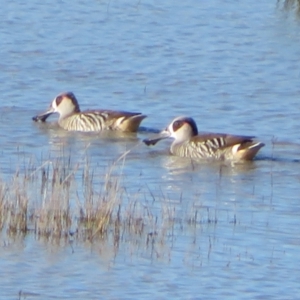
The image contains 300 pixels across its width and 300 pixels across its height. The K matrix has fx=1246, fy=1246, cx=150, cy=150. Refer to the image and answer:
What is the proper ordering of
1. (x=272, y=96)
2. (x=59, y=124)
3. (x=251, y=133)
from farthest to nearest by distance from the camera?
(x=272, y=96) < (x=59, y=124) < (x=251, y=133)

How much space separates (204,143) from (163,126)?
163 cm

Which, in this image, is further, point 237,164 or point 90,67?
point 90,67

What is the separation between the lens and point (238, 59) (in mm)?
19000

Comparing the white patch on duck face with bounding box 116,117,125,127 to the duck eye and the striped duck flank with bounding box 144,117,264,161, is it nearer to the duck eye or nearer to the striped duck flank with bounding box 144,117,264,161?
the striped duck flank with bounding box 144,117,264,161

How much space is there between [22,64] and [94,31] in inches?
121

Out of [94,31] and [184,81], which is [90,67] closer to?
[184,81]

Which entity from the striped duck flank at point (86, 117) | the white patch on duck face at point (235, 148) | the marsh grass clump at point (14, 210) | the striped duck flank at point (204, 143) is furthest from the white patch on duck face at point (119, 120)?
the marsh grass clump at point (14, 210)

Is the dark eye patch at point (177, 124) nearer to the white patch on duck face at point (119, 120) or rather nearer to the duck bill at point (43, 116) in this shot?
the white patch on duck face at point (119, 120)

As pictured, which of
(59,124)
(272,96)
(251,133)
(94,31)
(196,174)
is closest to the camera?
(196,174)

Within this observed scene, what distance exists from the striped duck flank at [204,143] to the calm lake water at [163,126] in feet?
0.62

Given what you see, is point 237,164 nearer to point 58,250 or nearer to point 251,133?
point 251,133

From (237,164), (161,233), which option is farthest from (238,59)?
(161,233)

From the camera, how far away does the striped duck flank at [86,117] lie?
14.6 meters

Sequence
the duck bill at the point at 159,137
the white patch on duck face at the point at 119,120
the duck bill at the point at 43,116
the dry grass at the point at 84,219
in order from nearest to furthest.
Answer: the dry grass at the point at 84,219 < the duck bill at the point at 159,137 < the white patch on duck face at the point at 119,120 < the duck bill at the point at 43,116
